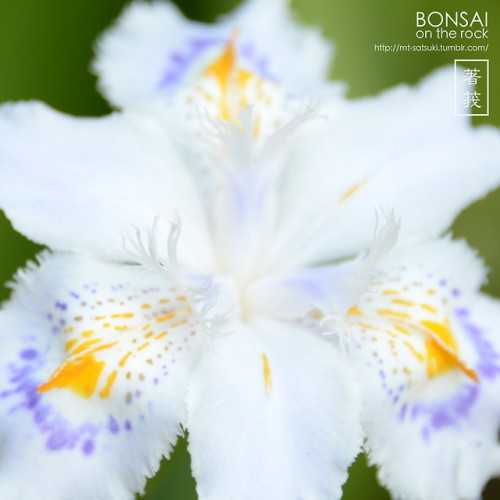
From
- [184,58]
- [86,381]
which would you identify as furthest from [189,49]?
[86,381]

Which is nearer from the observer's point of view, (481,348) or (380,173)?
(481,348)

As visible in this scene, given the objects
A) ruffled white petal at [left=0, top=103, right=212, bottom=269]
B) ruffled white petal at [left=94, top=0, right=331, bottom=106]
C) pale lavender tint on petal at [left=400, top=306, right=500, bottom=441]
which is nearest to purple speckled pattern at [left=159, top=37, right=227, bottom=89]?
ruffled white petal at [left=94, top=0, right=331, bottom=106]

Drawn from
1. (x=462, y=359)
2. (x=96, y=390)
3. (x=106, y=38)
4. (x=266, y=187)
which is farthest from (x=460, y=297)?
(x=106, y=38)

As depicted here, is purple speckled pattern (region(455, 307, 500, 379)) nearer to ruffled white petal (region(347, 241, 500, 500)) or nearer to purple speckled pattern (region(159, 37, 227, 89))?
ruffled white petal (region(347, 241, 500, 500))

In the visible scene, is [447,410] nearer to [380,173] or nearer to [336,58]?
[380,173]

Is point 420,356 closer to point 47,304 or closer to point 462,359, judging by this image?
point 462,359

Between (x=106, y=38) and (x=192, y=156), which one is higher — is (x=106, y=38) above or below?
above
